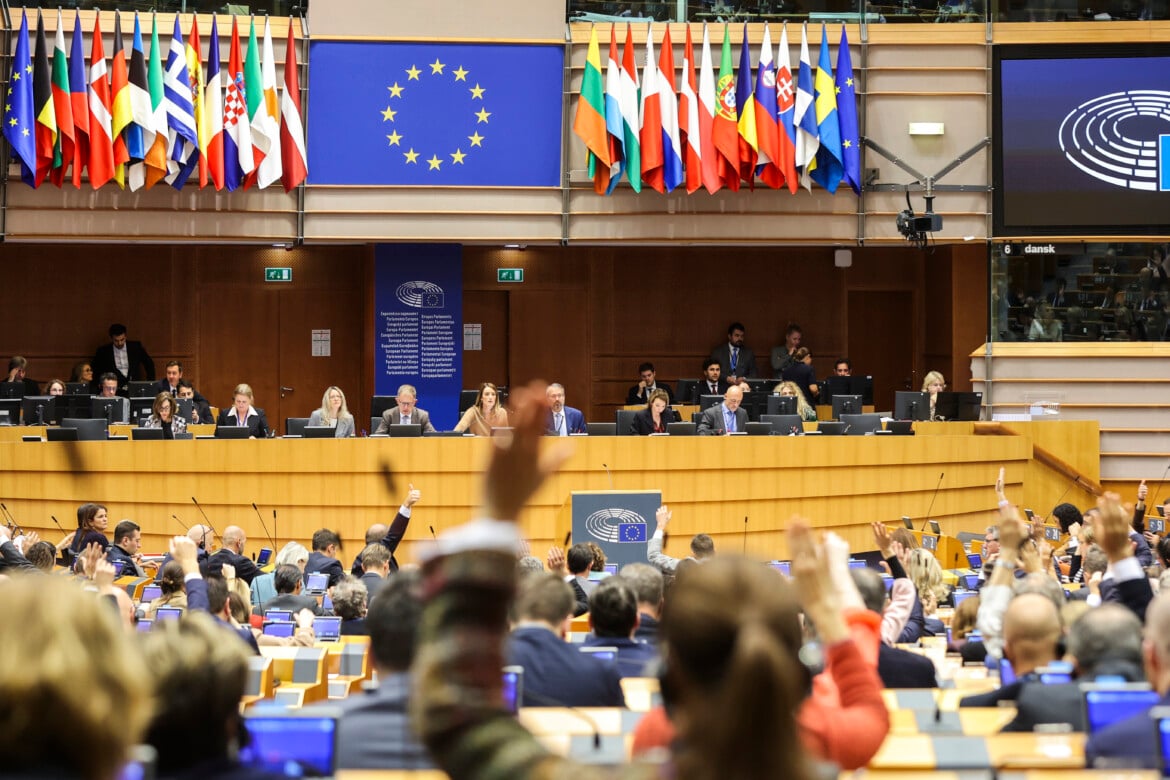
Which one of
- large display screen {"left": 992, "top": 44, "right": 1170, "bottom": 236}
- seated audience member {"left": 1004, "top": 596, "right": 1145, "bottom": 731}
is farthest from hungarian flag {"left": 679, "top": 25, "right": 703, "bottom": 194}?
seated audience member {"left": 1004, "top": 596, "right": 1145, "bottom": 731}

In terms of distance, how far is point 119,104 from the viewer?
1412 cm

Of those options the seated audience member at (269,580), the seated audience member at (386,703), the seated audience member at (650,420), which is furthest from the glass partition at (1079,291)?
the seated audience member at (386,703)

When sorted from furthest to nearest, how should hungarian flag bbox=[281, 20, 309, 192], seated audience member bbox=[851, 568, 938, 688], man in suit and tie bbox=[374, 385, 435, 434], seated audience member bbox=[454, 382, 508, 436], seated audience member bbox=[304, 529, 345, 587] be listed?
hungarian flag bbox=[281, 20, 309, 192] → seated audience member bbox=[454, 382, 508, 436] → man in suit and tie bbox=[374, 385, 435, 434] → seated audience member bbox=[304, 529, 345, 587] → seated audience member bbox=[851, 568, 938, 688]

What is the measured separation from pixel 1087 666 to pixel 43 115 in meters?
12.9

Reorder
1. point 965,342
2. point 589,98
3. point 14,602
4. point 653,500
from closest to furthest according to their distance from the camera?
point 14,602
point 653,500
point 589,98
point 965,342

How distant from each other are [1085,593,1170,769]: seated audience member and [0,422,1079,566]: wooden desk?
860 cm

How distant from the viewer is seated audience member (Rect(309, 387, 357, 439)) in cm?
1226

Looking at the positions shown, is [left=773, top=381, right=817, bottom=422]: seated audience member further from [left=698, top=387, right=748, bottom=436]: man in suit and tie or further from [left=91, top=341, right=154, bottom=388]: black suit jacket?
[left=91, top=341, right=154, bottom=388]: black suit jacket

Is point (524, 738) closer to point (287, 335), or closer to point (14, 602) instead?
point (14, 602)

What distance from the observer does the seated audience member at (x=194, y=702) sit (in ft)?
6.79

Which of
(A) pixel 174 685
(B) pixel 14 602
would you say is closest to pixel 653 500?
(A) pixel 174 685

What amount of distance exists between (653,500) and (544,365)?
6699 millimetres

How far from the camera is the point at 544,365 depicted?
57.6ft

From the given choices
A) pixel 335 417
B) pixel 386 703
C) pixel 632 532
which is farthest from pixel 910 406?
pixel 386 703
